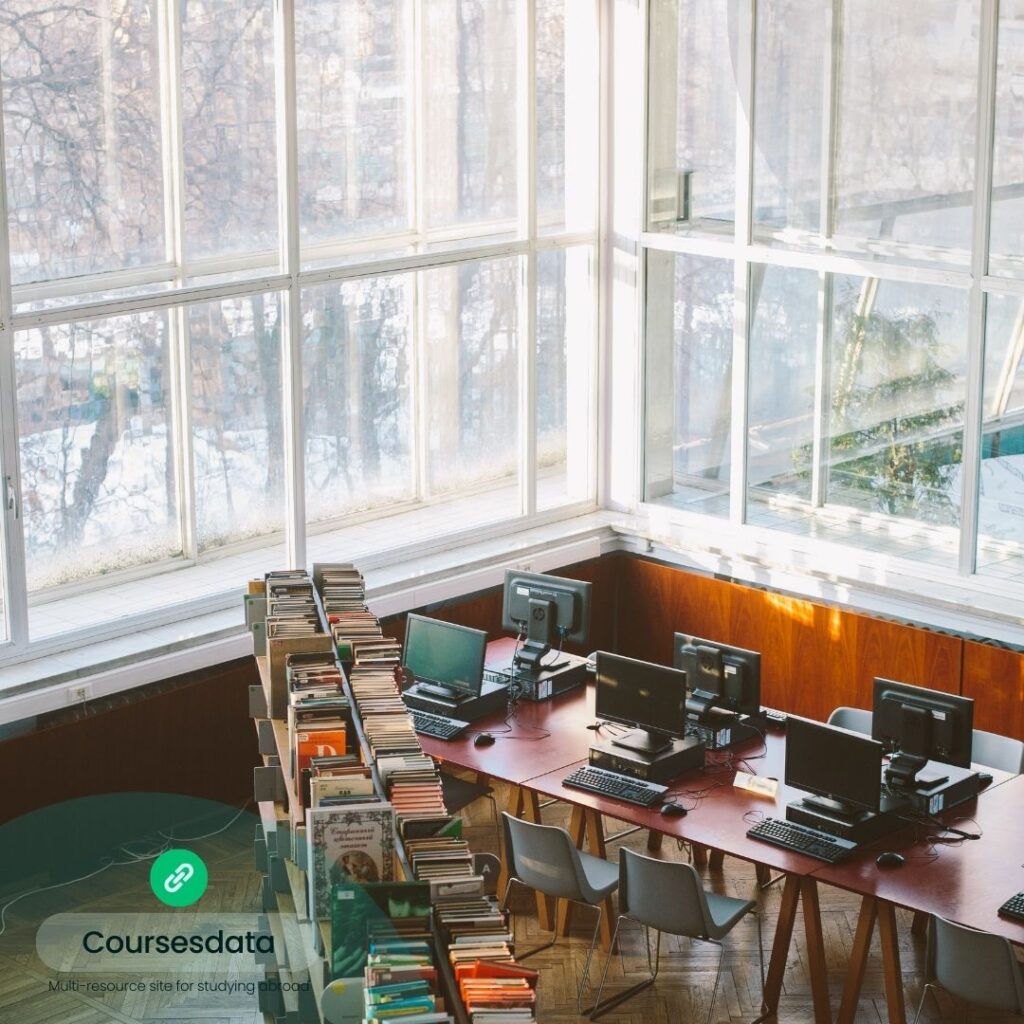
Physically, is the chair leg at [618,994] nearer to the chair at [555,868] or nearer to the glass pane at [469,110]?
the chair at [555,868]

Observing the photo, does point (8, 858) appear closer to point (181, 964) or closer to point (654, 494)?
point (181, 964)

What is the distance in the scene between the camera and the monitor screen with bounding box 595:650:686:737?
291 inches

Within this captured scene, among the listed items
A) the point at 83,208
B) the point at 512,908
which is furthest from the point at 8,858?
the point at 83,208

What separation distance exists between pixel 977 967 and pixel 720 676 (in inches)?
82.4

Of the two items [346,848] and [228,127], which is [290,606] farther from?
[228,127]

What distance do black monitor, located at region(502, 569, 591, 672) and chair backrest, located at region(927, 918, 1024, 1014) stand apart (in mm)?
2813

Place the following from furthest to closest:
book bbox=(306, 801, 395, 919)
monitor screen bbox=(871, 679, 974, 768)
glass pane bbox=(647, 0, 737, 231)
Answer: glass pane bbox=(647, 0, 737, 231), monitor screen bbox=(871, 679, 974, 768), book bbox=(306, 801, 395, 919)

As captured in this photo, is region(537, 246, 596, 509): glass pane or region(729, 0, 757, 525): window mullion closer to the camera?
region(729, 0, 757, 525): window mullion

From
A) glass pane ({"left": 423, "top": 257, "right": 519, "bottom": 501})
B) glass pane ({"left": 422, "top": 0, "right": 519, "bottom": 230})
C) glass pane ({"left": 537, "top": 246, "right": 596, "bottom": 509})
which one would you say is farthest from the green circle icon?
glass pane ({"left": 422, "top": 0, "right": 519, "bottom": 230})

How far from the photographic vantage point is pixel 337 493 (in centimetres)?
941

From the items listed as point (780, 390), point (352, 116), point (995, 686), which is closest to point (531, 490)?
point (780, 390)

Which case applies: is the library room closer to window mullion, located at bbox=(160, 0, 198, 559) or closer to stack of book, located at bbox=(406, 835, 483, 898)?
window mullion, located at bbox=(160, 0, 198, 559)

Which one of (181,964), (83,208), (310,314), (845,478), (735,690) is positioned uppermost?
(83,208)

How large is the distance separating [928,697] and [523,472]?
12.6 ft
